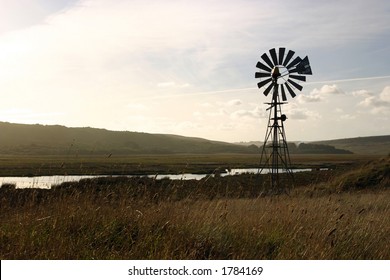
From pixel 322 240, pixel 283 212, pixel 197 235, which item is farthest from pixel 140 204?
pixel 322 240

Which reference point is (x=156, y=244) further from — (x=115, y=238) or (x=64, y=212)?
(x=64, y=212)

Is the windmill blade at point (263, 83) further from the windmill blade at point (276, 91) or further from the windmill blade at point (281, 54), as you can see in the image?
the windmill blade at point (281, 54)

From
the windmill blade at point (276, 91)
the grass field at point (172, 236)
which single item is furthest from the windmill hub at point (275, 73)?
the grass field at point (172, 236)

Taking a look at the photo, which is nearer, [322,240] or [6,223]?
[322,240]

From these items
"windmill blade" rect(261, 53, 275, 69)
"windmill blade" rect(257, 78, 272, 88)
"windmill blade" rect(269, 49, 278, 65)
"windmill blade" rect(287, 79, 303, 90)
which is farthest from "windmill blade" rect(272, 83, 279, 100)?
"windmill blade" rect(269, 49, 278, 65)

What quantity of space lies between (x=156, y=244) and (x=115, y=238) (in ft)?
2.54

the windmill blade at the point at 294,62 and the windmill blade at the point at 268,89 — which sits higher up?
the windmill blade at the point at 294,62

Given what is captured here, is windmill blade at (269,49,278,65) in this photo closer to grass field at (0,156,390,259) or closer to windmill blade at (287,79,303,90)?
windmill blade at (287,79,303,90)

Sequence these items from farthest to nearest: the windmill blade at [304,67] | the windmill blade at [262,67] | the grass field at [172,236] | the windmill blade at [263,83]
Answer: the windmill blade at [263,83] < the windmill blade at [262,67] < the windmill blade at [304,67] < the grass field at [172,236]

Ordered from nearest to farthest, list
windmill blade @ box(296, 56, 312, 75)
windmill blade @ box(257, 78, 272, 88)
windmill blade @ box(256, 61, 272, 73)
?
windmill blade @ box(296, 56, 312, 75) < windmill blade @ box(256, 61, 272, 73) < windmill blade @ box(257, 78, 272, 88)

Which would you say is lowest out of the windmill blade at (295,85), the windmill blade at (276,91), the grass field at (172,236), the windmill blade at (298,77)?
the grass field at (172,236)

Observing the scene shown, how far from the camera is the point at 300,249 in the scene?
5680mm
